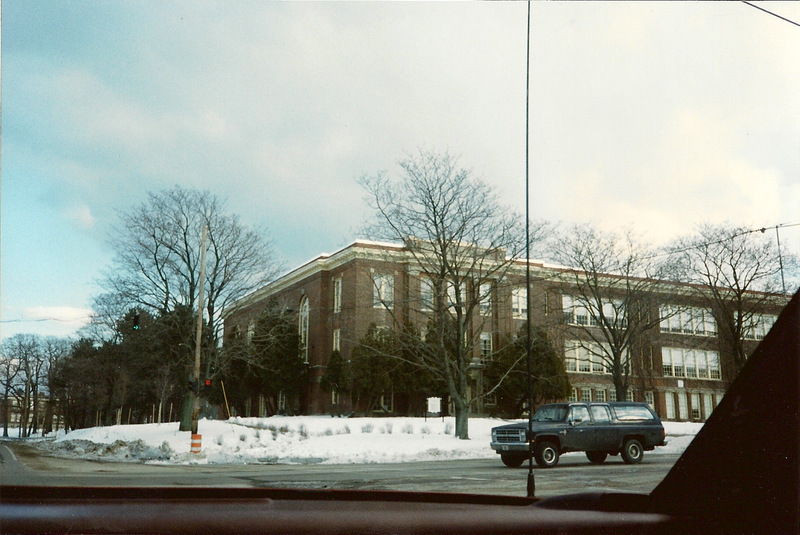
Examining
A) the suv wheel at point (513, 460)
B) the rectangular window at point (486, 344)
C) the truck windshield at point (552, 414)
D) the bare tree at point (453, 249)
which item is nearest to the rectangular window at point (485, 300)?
the bare tree at point (453, 249)

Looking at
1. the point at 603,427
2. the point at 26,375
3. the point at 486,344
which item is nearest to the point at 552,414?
the point at 603,427

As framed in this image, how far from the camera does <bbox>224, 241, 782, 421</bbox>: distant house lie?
2.15m

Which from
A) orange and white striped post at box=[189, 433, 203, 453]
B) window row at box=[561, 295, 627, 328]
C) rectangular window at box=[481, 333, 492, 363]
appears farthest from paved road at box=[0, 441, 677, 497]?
rectangular window at box=[481, 333, 492, 363]

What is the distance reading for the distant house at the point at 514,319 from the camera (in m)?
2.15

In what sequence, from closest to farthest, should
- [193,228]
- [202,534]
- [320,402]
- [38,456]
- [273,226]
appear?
1. [202,534]
2. [38,456]
3. [273,226]
4. [193,228]
5. [320,402]

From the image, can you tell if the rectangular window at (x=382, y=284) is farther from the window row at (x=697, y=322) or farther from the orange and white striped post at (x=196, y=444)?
the orange and white striped post at (x=196, y=444)

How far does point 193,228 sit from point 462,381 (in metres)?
20.4

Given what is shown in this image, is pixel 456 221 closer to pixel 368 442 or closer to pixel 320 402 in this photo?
pixel 368 442

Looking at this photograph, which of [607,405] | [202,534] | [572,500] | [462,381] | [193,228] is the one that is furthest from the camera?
[462,381]

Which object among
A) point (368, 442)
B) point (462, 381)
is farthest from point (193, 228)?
point (462, 381)

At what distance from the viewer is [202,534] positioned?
48cm

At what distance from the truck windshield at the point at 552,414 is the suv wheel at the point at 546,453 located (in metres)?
0.97

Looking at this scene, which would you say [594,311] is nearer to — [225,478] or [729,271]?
[729,271]

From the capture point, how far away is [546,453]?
12.6m
